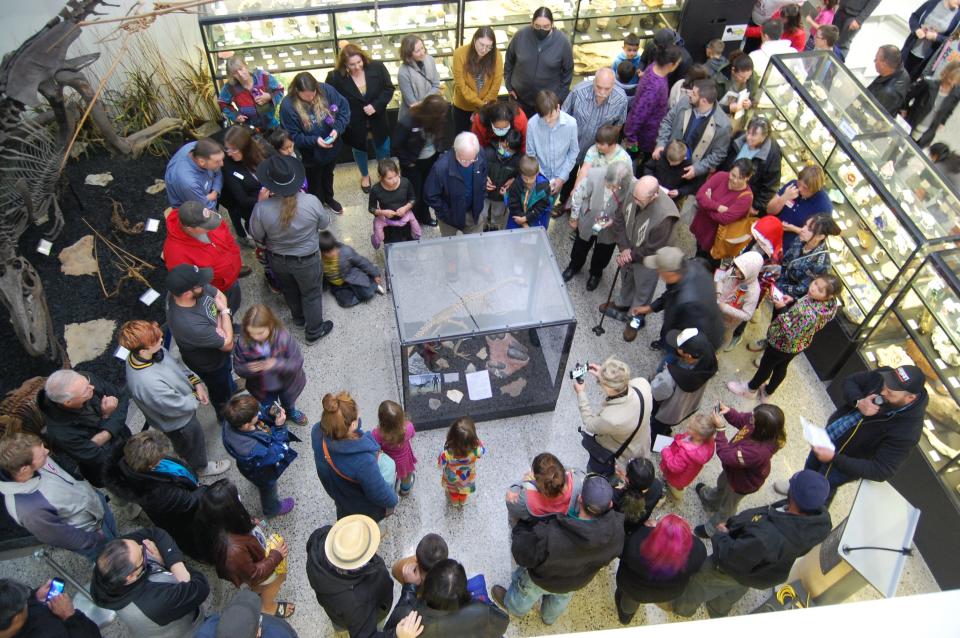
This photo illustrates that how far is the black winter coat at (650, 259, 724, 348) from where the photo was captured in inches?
185

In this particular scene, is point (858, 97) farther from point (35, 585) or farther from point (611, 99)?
point (35, 585)

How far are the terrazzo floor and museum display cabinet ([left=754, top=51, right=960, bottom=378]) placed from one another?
76 cm

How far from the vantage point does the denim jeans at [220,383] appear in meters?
4.88

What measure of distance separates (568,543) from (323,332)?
3.26 m

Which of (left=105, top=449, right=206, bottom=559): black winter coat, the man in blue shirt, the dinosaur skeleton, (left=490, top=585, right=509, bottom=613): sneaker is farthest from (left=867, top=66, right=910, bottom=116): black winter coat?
(left=105, top=449, right=206, bottom=559): black winter coat

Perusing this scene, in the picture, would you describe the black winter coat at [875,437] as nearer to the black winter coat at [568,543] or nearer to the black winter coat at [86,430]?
the black winter coat at [568,543]

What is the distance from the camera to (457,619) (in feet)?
10.0

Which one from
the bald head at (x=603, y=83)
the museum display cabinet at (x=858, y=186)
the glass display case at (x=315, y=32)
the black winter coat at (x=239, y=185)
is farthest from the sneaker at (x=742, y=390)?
the glass display case at (x=315, y=32)

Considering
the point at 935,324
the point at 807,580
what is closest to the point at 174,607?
the point at 807,580

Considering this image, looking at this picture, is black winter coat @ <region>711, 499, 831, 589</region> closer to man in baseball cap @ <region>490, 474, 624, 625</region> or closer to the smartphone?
man in baseball cap @ <region>490, 474, 624, 625</region>

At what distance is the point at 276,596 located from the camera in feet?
14.4

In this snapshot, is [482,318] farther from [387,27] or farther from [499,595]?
[387,27]

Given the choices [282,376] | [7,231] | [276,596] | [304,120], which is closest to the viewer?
[276,596]

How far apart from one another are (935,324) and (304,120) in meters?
5.35
